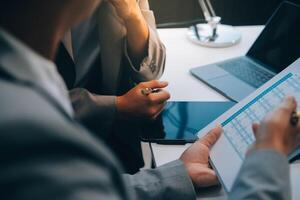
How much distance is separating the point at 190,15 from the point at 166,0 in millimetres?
161

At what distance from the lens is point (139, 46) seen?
1285 millimetres

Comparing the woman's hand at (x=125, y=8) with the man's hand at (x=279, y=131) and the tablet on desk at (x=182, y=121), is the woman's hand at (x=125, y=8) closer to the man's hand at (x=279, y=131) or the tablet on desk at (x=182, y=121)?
the tablet on desk at (x=182, y=121)

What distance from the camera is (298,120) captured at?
0.77m

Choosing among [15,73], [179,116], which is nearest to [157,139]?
[179,116]

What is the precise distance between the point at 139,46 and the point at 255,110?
0.45 m

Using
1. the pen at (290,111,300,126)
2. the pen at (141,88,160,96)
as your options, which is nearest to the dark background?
the pen at (141,88,160,96)

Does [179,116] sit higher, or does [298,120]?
[298,120]

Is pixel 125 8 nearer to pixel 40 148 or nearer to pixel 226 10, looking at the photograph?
pixel 40 148

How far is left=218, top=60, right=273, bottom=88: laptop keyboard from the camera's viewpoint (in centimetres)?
125

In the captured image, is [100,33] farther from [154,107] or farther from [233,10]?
[233,10]

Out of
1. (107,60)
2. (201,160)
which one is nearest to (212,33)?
(107,60)

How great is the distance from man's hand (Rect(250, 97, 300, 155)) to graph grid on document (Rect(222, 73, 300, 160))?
15 centimetres

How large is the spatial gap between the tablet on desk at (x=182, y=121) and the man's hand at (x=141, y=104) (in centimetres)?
3

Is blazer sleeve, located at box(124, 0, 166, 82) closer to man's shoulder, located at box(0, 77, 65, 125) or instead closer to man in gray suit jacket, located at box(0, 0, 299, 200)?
man in gray suit jacket, located at box(0, 0, 299, 200)
